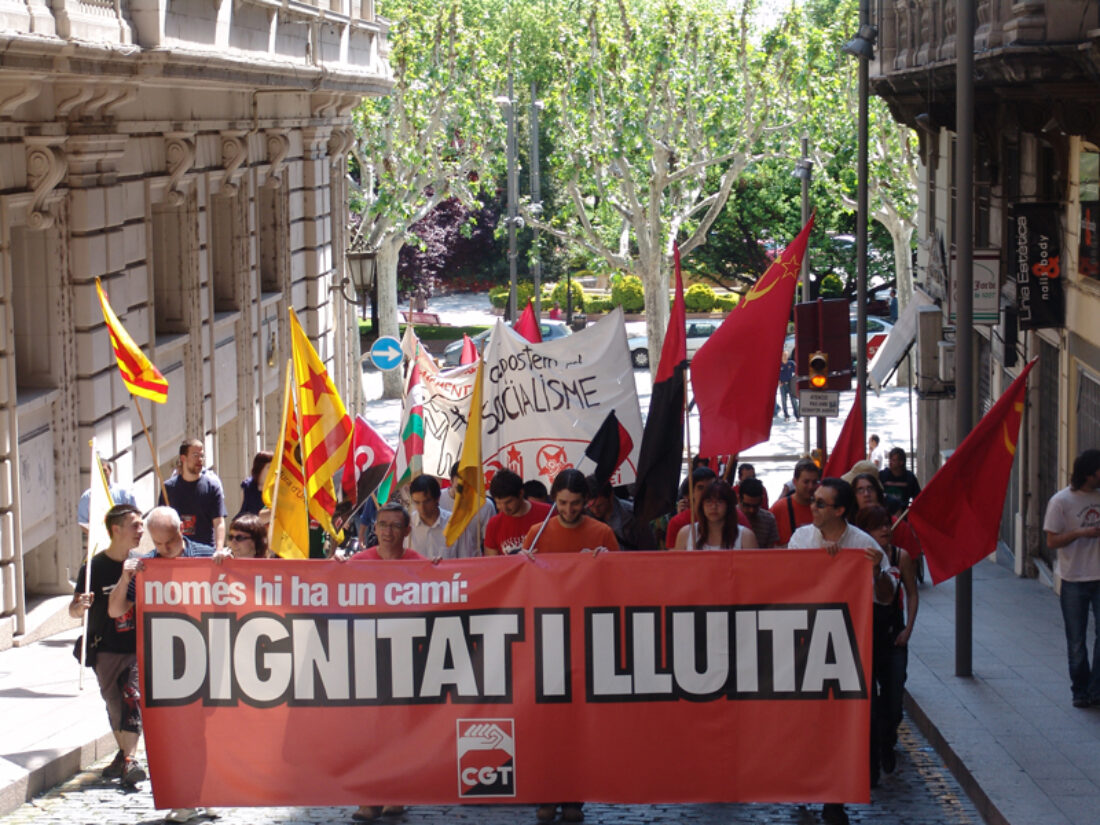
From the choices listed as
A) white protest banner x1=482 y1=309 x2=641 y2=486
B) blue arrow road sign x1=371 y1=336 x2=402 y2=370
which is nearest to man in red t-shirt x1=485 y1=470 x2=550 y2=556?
white protest banner x1=482 y1=309 x2=641 y2=486

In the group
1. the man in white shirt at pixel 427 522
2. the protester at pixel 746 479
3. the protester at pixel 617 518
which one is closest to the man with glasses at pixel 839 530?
the protester at pixel 746 479

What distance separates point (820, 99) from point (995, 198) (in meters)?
21.2

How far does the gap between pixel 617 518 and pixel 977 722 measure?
8.78 feet

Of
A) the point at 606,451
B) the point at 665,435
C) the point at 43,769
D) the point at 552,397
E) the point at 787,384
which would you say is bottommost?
the point at 787,384

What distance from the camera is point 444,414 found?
13844 millimetres

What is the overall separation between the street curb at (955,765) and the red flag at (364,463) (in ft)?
14.9

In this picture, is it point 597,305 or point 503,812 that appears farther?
point 597,305

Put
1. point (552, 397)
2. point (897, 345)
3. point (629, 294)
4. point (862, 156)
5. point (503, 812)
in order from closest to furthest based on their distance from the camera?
point (503, 812), point (552, 397), point (862, 156), point (897, 345), point (629, 294)

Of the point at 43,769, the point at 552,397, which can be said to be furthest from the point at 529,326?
the point at 43,769

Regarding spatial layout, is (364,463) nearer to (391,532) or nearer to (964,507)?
(391,532)

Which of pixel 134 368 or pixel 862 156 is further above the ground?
pixel 862 156

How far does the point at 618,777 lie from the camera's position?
25.3 ft

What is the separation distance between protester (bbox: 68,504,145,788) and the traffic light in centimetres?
1181

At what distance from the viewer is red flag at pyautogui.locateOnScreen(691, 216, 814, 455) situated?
927 centimetres
